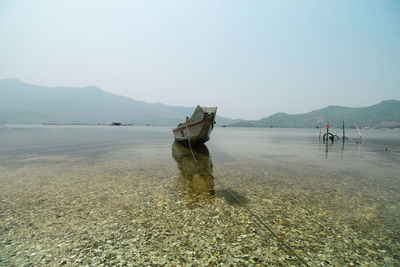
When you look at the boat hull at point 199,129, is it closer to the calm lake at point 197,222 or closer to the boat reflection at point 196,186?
the boat reflection at point 196,186

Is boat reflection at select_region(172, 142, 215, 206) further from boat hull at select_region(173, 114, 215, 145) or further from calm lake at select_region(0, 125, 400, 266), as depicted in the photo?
boat hull at select_region(173, 114, 215, 145)

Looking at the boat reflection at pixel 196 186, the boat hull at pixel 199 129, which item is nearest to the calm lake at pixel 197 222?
the boat reflection at pixel 196 186

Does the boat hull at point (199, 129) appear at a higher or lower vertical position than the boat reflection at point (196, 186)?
higher

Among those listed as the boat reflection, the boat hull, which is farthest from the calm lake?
the boat hull

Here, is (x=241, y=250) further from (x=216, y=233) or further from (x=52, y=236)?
(x=52, y=236)

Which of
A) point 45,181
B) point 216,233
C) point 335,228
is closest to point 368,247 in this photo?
point 335,228

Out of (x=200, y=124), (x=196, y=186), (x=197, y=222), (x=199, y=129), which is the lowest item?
(x=196, y=186)

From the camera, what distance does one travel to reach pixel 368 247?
16.5ft

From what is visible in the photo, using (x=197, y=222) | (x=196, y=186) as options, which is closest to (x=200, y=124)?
(x=196, y=186)

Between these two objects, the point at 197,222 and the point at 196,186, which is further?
the point at 196,186

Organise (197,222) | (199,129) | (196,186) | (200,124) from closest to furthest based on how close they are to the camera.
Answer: (197,222)
(196,186)
(200,124)
(199,129)

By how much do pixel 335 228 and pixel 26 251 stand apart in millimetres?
8778

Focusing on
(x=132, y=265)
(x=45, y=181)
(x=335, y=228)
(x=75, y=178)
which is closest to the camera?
(x=132, y=265)

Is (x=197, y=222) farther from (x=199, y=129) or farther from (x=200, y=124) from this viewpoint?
(x=199, y=129)
